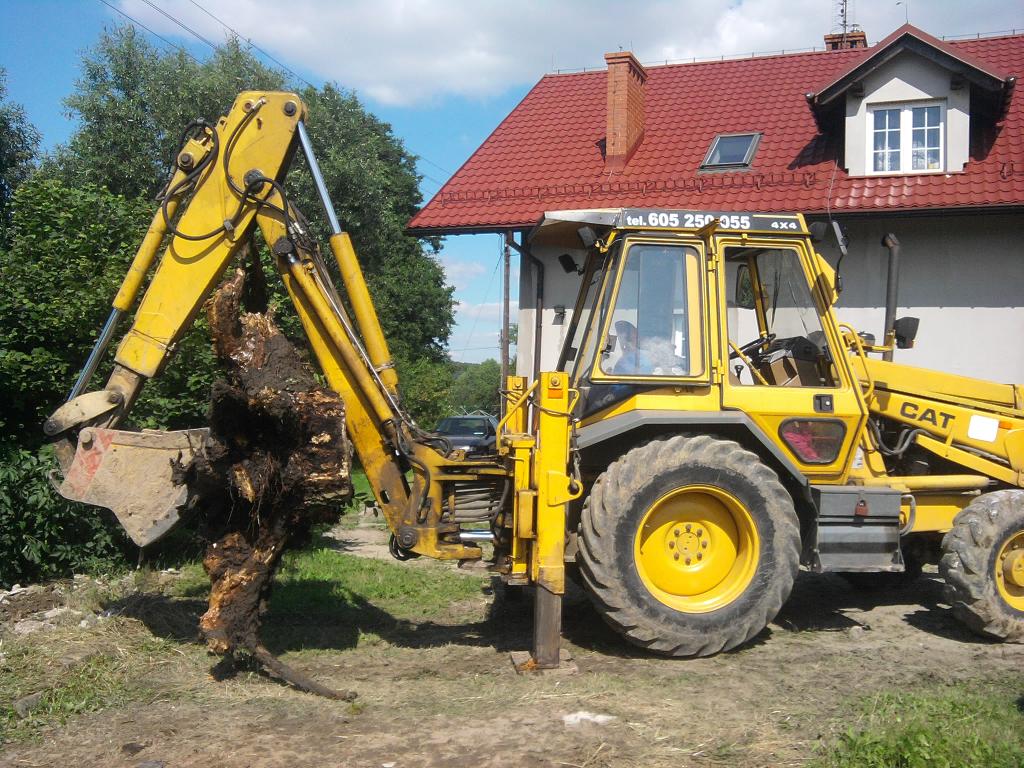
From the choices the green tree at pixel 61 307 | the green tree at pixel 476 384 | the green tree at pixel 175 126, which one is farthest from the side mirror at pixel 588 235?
the green tree at pixel 476 384

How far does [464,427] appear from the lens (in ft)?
73.5

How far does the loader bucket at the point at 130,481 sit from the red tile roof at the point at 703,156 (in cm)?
934

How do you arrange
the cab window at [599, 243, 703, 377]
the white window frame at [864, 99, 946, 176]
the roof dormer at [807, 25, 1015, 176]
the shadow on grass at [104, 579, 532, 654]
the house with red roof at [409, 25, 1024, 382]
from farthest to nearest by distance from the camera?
1. the white window frame at [864, 99, 946, 176]
2. the roof dormer at [807, 25, 1015, 176]
3. the house with red roof at [409, 25, 1024, 382]
4. the shadow on grass at [104, 579, 532, 654]
5. the cab window at [599, 243, 703, 377]

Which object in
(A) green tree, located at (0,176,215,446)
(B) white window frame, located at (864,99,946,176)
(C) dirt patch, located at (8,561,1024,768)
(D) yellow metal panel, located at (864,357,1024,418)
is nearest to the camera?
(C) dirt patch, located at (8,561,1024,768)

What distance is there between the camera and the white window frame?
543 inches

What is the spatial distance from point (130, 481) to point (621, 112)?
37.9 ft

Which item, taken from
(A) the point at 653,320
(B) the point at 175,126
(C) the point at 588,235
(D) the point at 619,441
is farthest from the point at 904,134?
(B) the point at 175,126

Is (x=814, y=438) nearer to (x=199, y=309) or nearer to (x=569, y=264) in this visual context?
(x=569, y=264)

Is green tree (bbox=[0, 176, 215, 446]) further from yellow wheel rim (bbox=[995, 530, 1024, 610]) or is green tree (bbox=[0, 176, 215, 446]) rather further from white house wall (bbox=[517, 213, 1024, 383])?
yellow wheel rim (bbox=[995, 530, 1024, 610])

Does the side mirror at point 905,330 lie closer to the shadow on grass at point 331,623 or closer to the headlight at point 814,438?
the headlight at point 814,438

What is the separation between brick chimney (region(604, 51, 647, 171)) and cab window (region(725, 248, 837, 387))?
28.3 feet

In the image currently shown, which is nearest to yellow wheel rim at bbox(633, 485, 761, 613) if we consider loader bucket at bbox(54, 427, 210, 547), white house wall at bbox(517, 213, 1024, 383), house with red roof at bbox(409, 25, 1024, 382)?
loader bucket at bbox(54, 427, 210, 547)

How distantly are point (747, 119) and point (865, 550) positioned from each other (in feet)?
36.4

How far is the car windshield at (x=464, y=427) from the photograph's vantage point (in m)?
22.0
